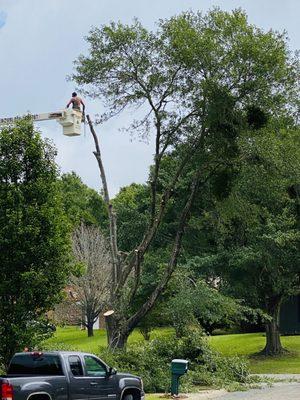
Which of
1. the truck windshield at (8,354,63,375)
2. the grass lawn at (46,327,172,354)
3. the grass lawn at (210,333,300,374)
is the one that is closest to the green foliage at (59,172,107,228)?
the grass lawn at (46,327,172,354)

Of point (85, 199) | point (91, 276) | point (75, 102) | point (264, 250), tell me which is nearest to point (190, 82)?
point (75, 102)

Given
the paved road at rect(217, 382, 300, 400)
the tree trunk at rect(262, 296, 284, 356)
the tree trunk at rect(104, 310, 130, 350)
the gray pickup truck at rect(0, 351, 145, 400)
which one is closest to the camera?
the gray pickup truck at rect(0, 351, 145, 400)

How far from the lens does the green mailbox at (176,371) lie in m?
21.6

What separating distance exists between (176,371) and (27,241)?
19.7 ft

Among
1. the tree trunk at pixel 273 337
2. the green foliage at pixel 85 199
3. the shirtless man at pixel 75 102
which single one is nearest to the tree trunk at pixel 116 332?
the shirtless man at pixel 75 102

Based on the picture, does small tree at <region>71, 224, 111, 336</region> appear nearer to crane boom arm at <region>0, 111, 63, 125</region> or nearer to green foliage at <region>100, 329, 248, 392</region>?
green foliage at <region>100, 329, 248, 392</region>

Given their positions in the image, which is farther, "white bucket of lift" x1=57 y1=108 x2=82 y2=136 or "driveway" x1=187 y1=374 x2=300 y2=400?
"white bucket of lift" x1=57 y1=108 x2=82 y2=136

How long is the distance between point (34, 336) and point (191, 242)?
23.2 meters

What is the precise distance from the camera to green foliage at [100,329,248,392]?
24.1 meters

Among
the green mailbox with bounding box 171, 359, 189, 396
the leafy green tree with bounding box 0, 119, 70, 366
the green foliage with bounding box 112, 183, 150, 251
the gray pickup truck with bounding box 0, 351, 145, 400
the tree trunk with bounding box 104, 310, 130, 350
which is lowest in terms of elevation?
the green mailbox with bounding box 171, 359, 189, 396

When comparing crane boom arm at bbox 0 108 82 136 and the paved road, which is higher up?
crane boom arm at bbox 0 108 82 136

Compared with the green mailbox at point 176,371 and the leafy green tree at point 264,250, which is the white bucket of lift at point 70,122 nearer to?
the green mailbox at point 176,371

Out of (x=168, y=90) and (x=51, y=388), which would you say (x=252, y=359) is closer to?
(x=168, y=90)

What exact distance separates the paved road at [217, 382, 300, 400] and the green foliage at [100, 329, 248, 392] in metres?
1.49
